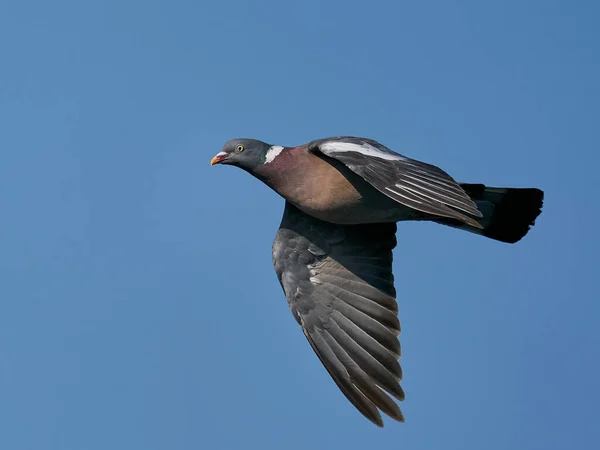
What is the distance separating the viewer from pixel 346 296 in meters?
9.09

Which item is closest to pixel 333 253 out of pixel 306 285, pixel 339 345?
pixel 306 285

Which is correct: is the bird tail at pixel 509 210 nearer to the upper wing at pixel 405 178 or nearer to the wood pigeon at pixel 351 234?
the wood pigeon at pixel 351 234

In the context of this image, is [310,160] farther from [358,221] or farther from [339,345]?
[339,345]

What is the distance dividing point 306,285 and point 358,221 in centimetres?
102

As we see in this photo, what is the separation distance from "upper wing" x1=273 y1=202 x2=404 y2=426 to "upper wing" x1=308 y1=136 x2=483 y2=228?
138 cm

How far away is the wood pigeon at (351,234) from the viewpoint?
808 cm

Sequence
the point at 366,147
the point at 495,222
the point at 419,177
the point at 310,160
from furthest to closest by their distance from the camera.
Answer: the point at 495,222 < the point at 310,160 < the point at 366,147 < the point at 419,177

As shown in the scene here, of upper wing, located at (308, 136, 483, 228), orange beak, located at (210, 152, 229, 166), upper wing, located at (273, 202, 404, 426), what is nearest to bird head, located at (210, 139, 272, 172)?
orange beak, located at (210, 152, 229, 166)

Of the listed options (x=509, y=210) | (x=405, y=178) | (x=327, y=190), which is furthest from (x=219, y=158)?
(x=509, y=210)

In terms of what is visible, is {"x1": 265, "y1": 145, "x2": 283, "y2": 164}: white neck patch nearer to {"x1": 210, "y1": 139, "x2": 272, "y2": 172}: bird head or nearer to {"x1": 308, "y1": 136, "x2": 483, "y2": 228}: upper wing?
{"x1": 210, "y1": 139, "x2": 272, "y2": 172}: bird head

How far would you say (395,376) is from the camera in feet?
27.4

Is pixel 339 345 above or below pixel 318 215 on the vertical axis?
below

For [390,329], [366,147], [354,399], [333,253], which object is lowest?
[354,399]

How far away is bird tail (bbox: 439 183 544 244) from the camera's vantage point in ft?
29.9
